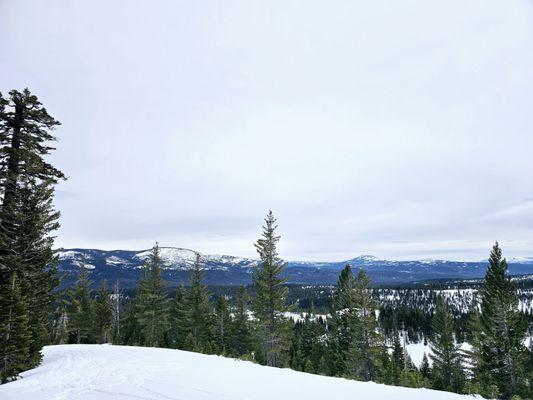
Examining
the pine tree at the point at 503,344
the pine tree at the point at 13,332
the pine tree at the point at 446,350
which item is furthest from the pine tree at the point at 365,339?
the pine tree at the point at 13,332

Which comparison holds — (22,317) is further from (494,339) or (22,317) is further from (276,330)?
(494,339)

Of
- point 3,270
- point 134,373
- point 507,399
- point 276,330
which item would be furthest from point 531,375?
point 3,270

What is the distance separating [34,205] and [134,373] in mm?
12103

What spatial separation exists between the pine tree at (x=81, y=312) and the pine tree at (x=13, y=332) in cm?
2891

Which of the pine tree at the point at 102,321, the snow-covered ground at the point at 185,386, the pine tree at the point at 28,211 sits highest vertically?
the pine tree at the point at 28,211

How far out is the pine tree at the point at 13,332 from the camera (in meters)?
13.4

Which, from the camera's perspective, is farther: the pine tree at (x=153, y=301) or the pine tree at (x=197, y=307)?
the pine tree at (x=197, y=307)

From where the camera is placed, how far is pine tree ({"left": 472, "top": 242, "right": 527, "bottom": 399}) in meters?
29.7

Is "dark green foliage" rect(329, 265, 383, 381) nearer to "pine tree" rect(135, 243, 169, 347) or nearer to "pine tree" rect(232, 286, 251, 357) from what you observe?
"pine tree" rect(232, 286, 251, 357)

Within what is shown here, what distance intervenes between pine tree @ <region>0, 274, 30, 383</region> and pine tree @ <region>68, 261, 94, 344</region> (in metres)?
28.9

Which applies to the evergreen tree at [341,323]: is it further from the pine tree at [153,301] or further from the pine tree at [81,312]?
the pine tree at [81,312]

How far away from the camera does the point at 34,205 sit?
1738 centimetres

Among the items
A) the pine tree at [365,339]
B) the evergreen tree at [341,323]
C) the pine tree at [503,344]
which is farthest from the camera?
the evergreen tree at [341,323]

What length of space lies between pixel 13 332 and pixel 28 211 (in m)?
6.22
